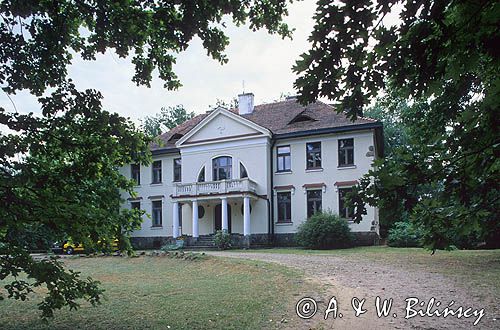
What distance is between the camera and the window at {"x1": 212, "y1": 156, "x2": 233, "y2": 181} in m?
27.8

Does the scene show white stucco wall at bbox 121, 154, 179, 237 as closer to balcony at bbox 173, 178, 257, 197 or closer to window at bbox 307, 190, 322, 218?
balcony at bbox 173, 178, 257, 197

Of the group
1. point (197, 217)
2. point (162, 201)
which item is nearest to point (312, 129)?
point (197, 217)

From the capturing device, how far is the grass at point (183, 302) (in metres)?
6.61

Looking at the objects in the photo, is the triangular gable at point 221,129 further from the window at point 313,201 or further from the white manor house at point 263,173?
the window at point 313,201

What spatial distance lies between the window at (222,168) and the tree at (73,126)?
2128 centimetres

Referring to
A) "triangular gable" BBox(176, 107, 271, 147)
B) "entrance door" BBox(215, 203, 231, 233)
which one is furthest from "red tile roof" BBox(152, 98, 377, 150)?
"entrance door" BBox(215, 203, 231, 233)

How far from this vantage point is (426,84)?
10.3 ft

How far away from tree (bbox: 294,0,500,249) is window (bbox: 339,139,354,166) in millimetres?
21425

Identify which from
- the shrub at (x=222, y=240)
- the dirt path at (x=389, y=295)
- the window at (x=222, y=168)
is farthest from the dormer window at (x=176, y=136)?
the dirt path at (x=389, y=295)

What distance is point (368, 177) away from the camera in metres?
3.65

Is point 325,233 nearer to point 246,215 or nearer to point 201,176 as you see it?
point 246,215

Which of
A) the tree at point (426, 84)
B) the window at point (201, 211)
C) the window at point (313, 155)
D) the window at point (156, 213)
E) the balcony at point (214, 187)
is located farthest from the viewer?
the window at point (156, 213)

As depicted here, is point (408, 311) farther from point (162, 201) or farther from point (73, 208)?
point (162, 201)

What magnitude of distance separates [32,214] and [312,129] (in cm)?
2141
